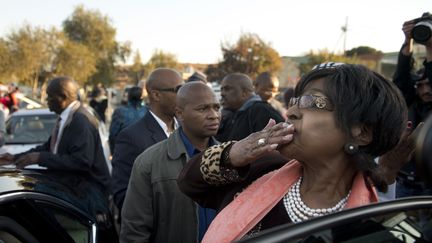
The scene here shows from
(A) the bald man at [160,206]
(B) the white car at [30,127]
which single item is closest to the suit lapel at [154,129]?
(A) the bald man at [160,206]

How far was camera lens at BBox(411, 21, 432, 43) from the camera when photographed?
344 centimetres

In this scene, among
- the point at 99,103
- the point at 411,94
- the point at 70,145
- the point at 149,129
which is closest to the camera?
the point at 149,129

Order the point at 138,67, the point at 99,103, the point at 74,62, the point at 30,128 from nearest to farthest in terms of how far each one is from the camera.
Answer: the point at 30,128, the point at 99,103, the point at 74,62, the point at 138,67

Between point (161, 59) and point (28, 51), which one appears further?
point (161, 59)

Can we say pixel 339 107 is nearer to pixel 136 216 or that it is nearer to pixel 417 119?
pixel 136 216

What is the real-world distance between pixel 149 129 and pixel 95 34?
46908 mm

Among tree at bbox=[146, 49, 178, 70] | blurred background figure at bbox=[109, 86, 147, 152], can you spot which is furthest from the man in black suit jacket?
tree at bbox=[146, 49, 178, 70]

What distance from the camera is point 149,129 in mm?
3809

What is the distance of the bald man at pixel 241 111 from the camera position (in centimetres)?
443

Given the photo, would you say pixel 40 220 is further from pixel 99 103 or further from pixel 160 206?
pixel 99 103

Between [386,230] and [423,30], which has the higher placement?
[423,30]

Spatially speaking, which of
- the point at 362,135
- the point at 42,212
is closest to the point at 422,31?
the point at 362,135

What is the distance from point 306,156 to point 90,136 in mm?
3134

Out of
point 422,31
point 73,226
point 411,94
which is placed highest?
point 422,31
